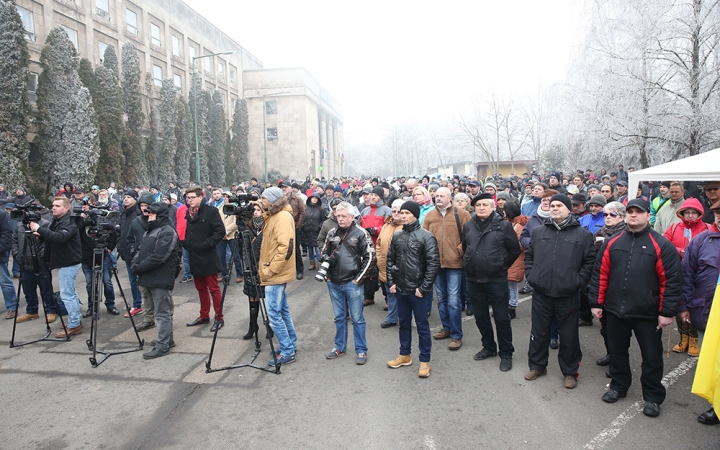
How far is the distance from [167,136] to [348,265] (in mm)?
28899

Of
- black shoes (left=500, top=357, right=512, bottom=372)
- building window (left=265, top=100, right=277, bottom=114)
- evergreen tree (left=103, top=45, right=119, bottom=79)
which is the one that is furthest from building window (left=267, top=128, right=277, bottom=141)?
black shoes (left=500, top=357, right=512, bottom=372)

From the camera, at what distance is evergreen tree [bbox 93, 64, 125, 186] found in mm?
23422

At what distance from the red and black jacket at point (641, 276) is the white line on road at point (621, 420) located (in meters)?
0.91

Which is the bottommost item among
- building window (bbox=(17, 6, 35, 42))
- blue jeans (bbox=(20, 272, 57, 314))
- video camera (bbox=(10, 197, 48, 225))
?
blue jeans (bbox=(20, 272, 57, 314))

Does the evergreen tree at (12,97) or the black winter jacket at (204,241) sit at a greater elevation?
the evergreen tree at (12,97)

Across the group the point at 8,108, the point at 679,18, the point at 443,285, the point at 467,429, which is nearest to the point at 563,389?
the point at 467,429

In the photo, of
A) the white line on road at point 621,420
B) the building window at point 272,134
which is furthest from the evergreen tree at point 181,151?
the white line on road at point 621,420

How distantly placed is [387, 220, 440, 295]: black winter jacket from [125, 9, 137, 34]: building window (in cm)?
3616

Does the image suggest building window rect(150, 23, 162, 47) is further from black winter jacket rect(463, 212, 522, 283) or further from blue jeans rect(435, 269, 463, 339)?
black winter jacket rect(463, 212, 522, 283)

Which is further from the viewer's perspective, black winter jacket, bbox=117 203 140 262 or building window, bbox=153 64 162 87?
building window, bbox=153 64 162 87

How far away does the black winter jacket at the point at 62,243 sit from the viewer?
6.11 metres

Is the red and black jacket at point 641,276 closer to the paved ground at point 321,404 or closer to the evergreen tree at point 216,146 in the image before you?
the paved ground at point 321,404

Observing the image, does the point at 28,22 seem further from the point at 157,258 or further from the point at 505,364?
the point at 505,364

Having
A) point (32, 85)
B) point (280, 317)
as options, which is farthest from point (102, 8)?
point (280, 317)
